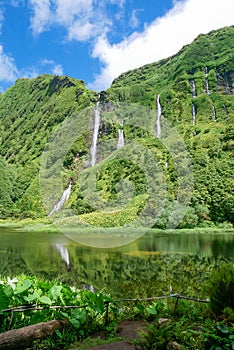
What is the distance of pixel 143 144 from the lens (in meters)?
82.5

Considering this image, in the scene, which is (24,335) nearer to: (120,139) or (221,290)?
(221,290)

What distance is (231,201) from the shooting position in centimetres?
6103

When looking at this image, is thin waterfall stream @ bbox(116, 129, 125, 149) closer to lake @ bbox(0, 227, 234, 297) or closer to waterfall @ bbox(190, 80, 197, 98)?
waterfall @ bbox(190, 80, 197, 98)

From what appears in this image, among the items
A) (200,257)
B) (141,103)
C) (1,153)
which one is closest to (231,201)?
(200,257)

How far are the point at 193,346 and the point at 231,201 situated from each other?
60.0 meters

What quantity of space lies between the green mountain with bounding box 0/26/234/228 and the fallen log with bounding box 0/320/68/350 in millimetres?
35157

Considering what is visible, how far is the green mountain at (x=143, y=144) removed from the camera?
5531 cm

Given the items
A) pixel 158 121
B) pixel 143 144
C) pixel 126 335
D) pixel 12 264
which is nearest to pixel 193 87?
pixel 158 121

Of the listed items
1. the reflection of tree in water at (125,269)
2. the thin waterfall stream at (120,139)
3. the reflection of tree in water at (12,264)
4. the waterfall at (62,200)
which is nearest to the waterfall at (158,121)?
the thin waterfall stream at (120,139)

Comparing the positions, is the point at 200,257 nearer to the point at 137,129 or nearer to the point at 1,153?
the point at 137,129

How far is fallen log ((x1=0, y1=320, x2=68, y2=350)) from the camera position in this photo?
4.25 metres

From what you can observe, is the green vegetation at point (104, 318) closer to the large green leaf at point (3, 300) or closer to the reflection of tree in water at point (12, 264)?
the large green leaf at point (3, 300)

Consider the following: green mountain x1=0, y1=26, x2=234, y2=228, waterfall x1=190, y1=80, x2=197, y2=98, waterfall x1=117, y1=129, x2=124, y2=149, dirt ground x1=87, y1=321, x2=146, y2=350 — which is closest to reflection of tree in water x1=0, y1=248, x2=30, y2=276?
dirt ground x1=87, y1=321, x2=146, y2=350

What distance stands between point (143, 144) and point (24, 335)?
7901 cm
